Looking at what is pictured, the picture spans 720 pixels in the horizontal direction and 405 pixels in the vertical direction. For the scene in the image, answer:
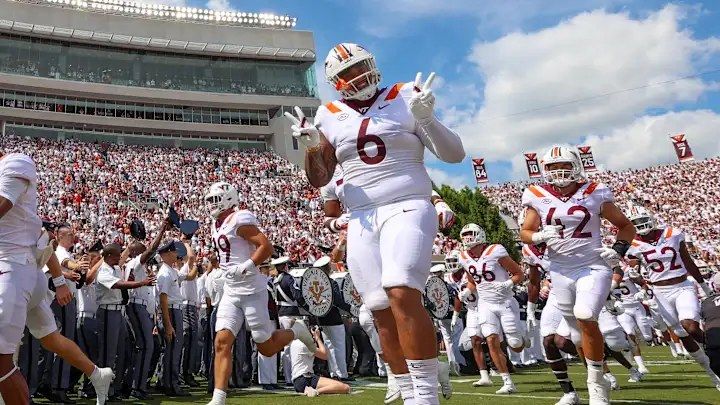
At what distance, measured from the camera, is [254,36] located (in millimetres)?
58750

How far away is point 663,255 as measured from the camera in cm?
863

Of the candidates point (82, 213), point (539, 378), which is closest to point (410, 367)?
point (539, 378)

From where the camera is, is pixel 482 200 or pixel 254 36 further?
pixel 254 36

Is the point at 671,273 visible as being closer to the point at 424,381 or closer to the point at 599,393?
the point at 599,393

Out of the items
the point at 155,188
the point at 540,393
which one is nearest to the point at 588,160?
the point at 155,188

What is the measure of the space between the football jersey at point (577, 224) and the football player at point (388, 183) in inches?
102

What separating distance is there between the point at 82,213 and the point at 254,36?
3009cm

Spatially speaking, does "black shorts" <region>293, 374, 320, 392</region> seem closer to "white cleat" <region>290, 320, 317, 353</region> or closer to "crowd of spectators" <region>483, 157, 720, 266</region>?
"white cleat" <region>290, 320, 317, 353</region>

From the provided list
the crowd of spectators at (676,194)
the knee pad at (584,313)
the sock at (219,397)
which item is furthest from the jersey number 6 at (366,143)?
the crowd of spectators at (676,194)

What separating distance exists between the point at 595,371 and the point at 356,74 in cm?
354

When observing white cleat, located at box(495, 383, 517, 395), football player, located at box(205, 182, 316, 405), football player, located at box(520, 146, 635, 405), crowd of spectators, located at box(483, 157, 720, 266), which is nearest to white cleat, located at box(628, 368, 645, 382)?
white cleat, located at box(495, 383, 517, 395)

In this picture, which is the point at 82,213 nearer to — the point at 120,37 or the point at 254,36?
the point at 120,37

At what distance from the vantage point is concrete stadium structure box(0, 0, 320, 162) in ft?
168

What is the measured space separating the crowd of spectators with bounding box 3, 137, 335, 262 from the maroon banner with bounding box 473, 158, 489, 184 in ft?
57.3
